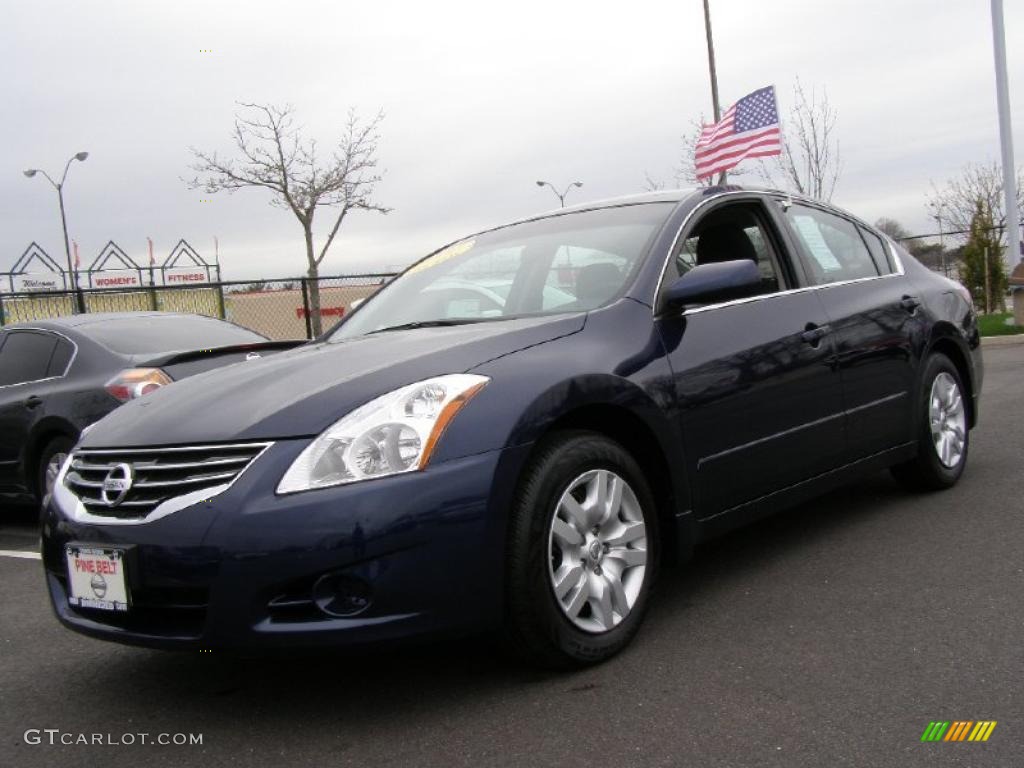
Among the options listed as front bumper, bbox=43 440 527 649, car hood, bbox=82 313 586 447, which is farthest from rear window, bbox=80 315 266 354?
front bumper, bbox=43 440 527 649

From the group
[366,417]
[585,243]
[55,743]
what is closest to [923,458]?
[585,243]

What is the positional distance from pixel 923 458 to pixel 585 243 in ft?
7.15

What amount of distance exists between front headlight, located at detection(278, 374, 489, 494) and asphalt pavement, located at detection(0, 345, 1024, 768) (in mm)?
567

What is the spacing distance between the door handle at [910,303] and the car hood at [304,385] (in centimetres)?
219

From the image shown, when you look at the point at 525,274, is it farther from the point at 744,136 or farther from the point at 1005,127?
the point at 1005,127

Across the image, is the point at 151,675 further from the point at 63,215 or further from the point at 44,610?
the point at 63,215

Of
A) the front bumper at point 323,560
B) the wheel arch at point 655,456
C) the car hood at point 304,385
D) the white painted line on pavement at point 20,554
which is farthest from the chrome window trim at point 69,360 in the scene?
the wheel arch at point 655,456

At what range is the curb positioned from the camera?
1495 centimetres

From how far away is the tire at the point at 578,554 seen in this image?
2.99 meters

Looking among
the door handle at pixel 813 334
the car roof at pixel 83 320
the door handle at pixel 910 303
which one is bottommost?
the door handle at pixel 813 334

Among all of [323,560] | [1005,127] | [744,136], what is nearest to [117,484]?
[323,560]

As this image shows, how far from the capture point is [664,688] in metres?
3.01

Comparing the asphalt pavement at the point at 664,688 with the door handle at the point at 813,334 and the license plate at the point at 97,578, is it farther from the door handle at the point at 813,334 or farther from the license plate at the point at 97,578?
the door handle at the point at 813,334

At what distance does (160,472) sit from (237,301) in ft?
113
